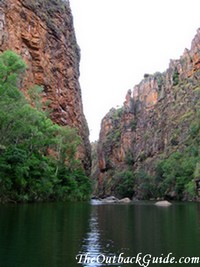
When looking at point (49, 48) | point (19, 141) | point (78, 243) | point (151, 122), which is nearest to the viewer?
point (78, 243)

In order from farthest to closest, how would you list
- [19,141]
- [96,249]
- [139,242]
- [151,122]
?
[151,122] < [19,141] < [139,242] < [96,249]

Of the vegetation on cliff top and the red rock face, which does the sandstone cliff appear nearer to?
the red rock face

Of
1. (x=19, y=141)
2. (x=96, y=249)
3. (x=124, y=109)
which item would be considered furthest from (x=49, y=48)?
(x=124, y=109)

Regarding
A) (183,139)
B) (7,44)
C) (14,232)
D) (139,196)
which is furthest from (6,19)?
(139,196)

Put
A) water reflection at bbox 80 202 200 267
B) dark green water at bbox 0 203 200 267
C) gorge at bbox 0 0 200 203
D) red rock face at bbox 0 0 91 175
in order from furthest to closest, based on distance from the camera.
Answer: gorge at bbox 0 0 200 203 < red rock face at bbox 0 0 91 175 < water reflection at bbox 80 202 200 267 < dark green water at bbox 0 203 200 267

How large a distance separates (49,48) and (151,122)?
82.8m

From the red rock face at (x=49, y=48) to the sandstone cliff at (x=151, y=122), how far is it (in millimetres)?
36632

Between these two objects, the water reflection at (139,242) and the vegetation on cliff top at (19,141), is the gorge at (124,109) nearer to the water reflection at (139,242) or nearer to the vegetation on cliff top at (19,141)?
the vegetation on cliff top at (19,141)

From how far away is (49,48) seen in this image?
7575 cm

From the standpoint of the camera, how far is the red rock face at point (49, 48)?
204 ft

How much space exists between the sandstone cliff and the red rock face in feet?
120

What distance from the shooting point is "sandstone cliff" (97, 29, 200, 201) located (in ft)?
395

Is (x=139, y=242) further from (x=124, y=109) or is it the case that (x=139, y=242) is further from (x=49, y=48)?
(x=124, y=109)

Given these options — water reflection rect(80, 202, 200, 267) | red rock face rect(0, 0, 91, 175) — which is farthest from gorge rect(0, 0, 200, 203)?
water reflection rect(80, 202, 200, 267)
